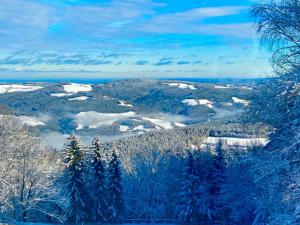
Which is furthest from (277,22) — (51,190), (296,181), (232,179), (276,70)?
(232,179)

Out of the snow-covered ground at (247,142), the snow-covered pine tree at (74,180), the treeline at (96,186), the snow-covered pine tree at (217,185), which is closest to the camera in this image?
the snow-covered ground at (247,142)

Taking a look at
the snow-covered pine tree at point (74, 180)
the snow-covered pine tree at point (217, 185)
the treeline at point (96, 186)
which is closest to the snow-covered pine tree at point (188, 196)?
the treeline at point (96, 186)

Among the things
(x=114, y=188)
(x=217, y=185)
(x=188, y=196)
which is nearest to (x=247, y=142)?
(x=188, y=196)

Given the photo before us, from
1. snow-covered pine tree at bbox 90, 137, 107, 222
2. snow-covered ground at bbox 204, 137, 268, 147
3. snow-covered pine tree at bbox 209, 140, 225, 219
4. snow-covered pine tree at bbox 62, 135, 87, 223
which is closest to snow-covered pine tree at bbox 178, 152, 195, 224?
snow-covered pine tree at bbox 209, 140, 225, 219

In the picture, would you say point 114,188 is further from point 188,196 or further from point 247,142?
point 247,142

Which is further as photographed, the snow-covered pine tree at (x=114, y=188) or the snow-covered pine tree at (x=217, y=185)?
the snow-covered pine tree at (x=114, y=188)

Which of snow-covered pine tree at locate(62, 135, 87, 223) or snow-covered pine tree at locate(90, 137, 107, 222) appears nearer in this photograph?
snow-covered pine tree at locate(62, 135, 87, 223)

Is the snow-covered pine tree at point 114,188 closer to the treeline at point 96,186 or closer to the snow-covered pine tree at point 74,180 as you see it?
the treeline at point 96,186

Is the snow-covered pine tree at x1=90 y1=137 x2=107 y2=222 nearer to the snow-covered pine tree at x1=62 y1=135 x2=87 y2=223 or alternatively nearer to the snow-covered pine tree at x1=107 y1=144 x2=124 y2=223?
the snow-covered pine tree at x1=107 y1=144 x2=124 y2=223
